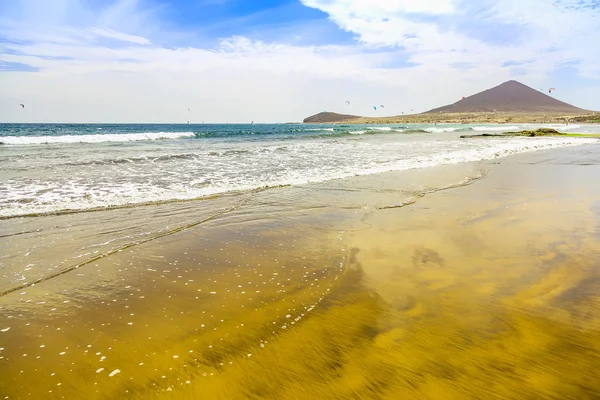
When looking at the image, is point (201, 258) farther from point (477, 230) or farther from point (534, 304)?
point (477, 230)

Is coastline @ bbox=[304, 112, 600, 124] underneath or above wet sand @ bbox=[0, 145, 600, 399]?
above

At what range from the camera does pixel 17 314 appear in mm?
3012

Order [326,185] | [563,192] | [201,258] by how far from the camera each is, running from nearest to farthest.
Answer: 1. [201,258]
2. [563,192]
3. [326,185]

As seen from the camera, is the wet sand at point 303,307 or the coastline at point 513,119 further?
the coastline at point 513,119

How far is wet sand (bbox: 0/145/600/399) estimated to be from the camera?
2168 millimetres

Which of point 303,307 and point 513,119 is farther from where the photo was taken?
point 513,119

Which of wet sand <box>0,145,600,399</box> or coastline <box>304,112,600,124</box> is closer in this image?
wet sand <box>0,145,600,399</box>

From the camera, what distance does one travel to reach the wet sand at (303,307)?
7.11 ft

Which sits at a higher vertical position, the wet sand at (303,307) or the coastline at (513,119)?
the coastline at (513,119)

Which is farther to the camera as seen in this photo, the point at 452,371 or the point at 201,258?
the point at 201,258

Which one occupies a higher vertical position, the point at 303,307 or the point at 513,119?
the point at 513,119

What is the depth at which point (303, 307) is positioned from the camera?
3.08 metres

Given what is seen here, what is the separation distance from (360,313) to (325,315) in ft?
1.00

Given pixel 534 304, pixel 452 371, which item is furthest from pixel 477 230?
pixel 452 371
